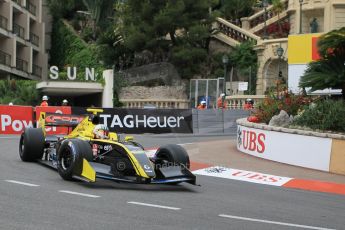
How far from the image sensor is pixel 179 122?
28.0 meters

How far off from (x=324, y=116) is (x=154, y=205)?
852 centimetres

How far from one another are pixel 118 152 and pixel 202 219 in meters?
3.41

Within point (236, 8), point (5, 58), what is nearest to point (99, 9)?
point (5, 58)

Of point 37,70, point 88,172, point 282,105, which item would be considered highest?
point 37,70

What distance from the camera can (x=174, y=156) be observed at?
41.3 feet

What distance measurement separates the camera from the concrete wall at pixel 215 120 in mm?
28547

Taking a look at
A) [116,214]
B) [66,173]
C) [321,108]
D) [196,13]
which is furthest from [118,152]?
[196,13]

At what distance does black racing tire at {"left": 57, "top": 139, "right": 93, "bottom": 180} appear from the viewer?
11.4m

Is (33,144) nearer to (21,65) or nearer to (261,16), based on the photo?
(261,16)

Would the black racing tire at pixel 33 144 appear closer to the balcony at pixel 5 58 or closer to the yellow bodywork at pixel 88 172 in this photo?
the yellow bodywork at pixel 88 172

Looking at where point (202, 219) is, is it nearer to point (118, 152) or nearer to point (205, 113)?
point (118, 152)

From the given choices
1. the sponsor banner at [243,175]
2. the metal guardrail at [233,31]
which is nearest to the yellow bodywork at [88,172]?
the sponsor banner at [243,175]

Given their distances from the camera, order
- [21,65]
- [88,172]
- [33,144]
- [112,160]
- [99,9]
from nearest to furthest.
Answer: [88,172] < [112,160] < [33,144] < [99,9] < [21,65]

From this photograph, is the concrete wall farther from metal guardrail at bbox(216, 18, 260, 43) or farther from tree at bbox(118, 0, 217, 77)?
metal guardrail at bbox(216, 18, 260, 43)
